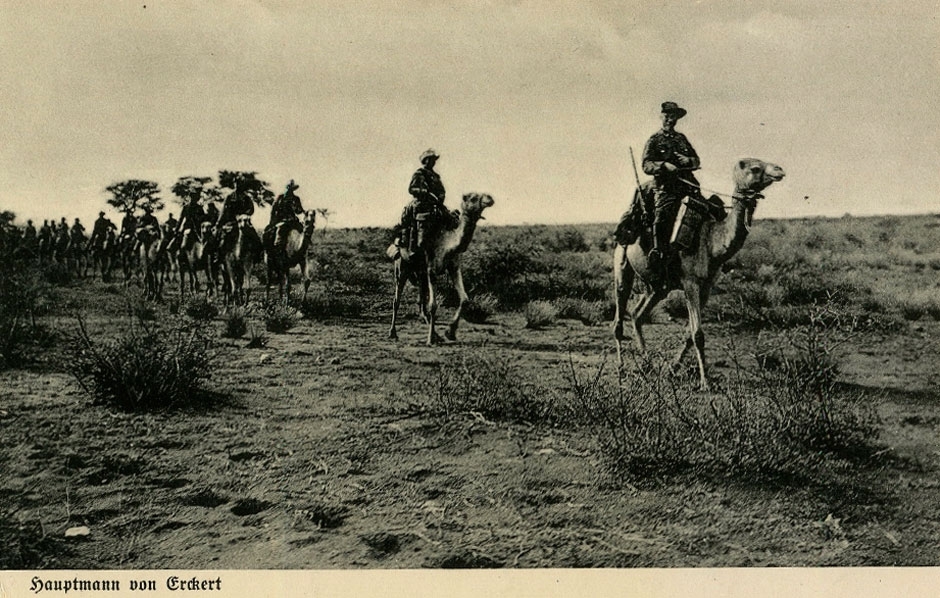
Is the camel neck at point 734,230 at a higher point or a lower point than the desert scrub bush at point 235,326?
higher

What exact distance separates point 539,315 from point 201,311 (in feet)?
15.8

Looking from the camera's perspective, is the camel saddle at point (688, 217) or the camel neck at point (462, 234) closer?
the camel saddle at point (688, 217)

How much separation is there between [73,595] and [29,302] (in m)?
4.20

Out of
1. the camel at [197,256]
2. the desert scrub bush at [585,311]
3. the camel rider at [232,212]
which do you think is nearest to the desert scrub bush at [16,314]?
the camel rider at [232,212]

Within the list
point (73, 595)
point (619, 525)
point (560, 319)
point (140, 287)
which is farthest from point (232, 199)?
point (619, 525)

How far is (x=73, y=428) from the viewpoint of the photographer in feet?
19.7

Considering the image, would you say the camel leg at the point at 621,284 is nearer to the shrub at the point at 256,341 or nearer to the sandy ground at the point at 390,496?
the sandy ground at the point at 390,496

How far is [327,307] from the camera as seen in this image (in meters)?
10.5

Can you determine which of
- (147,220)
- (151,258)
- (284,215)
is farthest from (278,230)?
(151,258)

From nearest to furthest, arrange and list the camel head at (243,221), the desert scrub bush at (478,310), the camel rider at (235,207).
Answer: the desert scrub bush at (478,310)
the camel rider at (235,207)
the camel head at (243,221)

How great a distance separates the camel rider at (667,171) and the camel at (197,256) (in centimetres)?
763

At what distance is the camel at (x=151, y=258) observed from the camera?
12.3 m

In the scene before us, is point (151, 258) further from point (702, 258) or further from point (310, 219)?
point (702, 258)

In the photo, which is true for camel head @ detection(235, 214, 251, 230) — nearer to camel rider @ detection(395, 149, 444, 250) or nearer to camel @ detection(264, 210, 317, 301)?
camel @ detection(264, 210, 317, 301)
